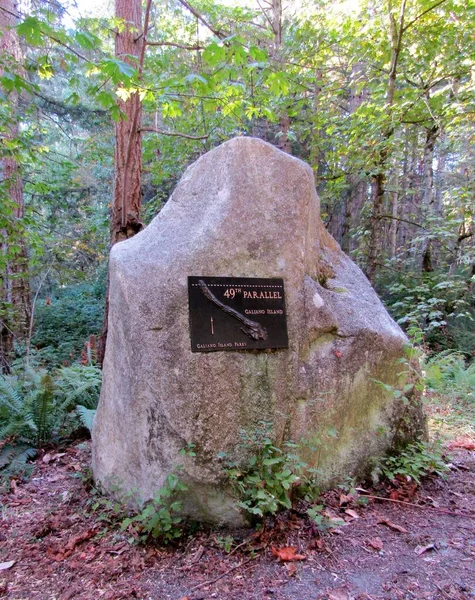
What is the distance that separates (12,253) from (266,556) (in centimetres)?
537

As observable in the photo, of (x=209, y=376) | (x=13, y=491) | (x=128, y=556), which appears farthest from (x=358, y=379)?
(x=13, y=491)

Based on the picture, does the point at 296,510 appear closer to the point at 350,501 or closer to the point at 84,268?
the point at 350,501

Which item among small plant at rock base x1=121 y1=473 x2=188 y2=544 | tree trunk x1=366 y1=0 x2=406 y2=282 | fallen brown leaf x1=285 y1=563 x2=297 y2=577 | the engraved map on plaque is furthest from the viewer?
tree trunk x1=366 y1=0 x2=406 y2=282

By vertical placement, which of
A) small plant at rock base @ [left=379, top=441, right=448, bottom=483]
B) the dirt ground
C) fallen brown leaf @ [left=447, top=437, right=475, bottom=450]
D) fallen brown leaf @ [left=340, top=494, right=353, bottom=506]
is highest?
small plant at rock base @ [left=379, top=441, right=448, bottom=483]

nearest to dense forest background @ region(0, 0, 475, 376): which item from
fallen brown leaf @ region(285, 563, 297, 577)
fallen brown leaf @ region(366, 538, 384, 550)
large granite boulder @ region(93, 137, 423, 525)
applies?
large granite boulder @ region(93, 137, 423, 525)

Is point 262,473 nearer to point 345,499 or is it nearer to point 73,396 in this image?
point 345,499

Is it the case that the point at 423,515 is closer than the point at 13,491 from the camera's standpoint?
Yes

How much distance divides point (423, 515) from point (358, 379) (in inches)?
44.3

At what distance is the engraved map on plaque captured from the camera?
2.84 metres

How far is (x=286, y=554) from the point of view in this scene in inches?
97.3

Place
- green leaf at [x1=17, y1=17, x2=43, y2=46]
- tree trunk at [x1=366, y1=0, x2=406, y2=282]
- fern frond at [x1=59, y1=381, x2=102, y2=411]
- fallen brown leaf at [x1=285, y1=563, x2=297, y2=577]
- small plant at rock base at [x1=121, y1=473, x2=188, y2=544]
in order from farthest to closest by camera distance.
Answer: tree trunk at [x1=366, y1=0, x2=406, y2=282]
fern frond at [x1=59, y1=381, x2=102, y2=411]
green leaf at [x1=17, y1=17, x2=43, y2=46]
small plant at rock base at [x1=121, y1=473, x2=188, y2=544]
fallen brown leaf at [x1=285, y1=563, x2=297, y2=577]

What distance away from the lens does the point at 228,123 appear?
325 inches

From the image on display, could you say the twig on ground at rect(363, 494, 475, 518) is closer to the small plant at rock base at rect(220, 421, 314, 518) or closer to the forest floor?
the forest floor

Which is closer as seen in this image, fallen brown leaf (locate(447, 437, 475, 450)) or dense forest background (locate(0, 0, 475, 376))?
dense forest background (locate(0, 0, 475, 376))
